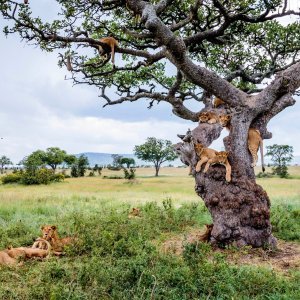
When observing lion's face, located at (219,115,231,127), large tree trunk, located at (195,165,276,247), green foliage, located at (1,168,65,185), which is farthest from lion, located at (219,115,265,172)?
green foliage, located at (1,168,65,185)

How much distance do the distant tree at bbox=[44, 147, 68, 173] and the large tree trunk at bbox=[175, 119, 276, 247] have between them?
78.2 meters

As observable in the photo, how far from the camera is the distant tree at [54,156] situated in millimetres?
87938

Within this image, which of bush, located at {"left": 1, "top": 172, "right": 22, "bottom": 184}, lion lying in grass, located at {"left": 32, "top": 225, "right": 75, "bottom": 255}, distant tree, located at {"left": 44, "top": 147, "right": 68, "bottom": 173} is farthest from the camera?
distant tree, located at {"left": 44, "top": 147, "right": 68, "bottom": 173}

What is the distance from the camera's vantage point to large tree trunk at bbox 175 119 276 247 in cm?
977

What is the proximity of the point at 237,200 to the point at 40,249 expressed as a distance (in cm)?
489

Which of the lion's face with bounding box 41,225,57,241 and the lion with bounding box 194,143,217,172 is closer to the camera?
the lion's face with bounding box 41,225,57,241

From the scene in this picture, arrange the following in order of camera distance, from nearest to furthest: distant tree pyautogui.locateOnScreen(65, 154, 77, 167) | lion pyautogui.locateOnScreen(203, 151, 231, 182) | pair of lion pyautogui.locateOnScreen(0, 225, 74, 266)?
pair of lion pyautogui.locateOnScreen(0, 225, 74, 266), lion pyautogui.locateOnScreen(203, 151, 231, 182), distant tree pyautogui.locateOnScreen(65, 154, 77, 167)

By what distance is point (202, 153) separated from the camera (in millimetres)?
10422

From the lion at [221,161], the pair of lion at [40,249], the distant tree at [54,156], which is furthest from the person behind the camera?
the distant tree at [54,156]

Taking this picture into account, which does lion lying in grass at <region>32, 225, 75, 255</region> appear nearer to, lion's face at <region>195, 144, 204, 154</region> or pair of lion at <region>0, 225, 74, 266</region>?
pair of lion at <region>0, 225, 74, 266</region>

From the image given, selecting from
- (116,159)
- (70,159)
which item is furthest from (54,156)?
(116,159)

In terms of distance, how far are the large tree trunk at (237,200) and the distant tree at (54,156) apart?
7816cm

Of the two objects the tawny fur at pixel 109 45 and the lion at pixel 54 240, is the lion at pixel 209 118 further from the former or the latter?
the lion at pixel 54 240

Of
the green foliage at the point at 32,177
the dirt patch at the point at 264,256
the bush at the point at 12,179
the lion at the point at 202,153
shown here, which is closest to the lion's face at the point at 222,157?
the lion at the point at 202,153
